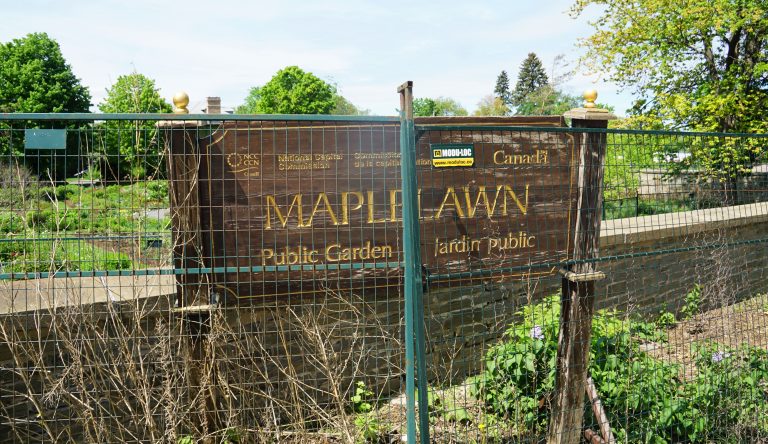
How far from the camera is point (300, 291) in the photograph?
166 inches

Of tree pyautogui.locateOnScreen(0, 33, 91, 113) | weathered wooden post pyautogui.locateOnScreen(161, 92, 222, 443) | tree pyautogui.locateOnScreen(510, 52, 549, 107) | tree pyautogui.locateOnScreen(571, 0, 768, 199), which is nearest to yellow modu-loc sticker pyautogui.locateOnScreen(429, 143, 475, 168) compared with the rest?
weathered wooden post pyautogui.locateOnScreen(161, 92, 222, 443)

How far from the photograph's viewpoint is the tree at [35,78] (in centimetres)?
3731

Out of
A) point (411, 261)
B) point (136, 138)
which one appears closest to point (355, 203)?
point (411, 261)

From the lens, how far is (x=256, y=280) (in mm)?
4250

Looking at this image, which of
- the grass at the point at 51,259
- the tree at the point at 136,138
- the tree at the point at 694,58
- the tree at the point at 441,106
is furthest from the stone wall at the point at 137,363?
the tree at the point at 441,106

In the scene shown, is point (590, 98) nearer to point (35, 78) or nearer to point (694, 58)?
point (694, 58)

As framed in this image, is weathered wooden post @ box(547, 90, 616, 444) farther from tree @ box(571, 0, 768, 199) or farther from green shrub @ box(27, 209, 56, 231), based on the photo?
tree @ box(571, 0, 768, 199)

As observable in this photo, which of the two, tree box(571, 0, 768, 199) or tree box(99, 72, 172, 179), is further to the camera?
tree box(571, 0, 768, 199)

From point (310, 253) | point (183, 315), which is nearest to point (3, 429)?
point (183, 315)

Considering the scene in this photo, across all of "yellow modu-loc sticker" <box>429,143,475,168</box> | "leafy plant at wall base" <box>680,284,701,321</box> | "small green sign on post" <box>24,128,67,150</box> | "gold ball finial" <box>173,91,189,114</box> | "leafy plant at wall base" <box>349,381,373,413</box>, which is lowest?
"leafy plant at wall base" <box>349,381,373,413</box>

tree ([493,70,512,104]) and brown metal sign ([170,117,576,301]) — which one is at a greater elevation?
tree ([493,70,512,104])

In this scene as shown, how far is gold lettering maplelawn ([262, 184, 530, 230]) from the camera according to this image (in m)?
4.30

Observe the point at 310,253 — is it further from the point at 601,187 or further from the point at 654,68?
the point at 654,68

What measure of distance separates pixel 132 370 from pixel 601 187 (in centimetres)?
322
